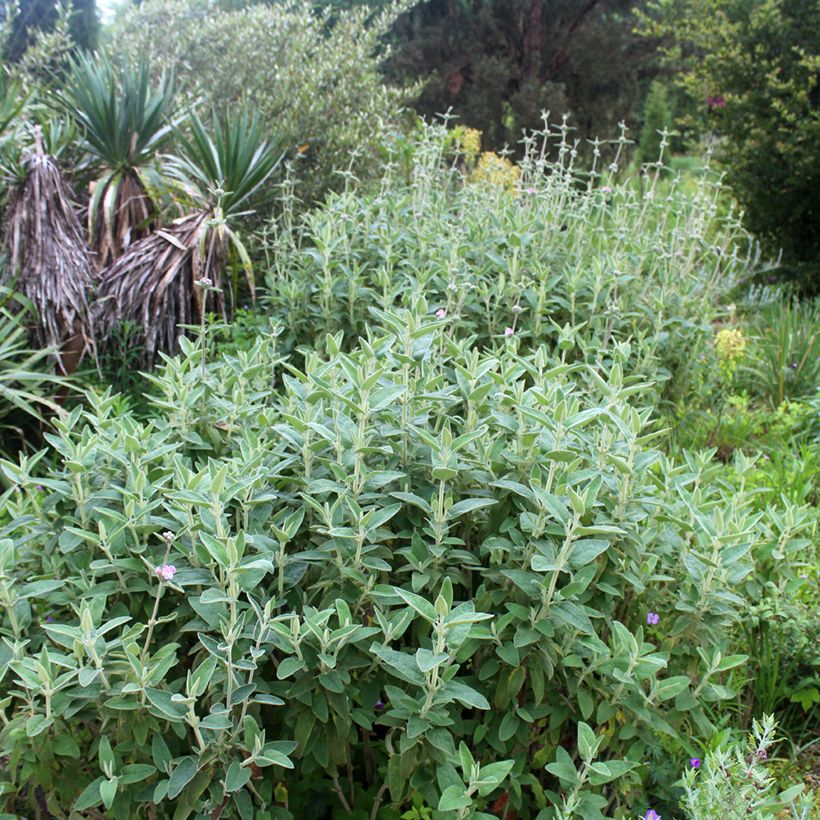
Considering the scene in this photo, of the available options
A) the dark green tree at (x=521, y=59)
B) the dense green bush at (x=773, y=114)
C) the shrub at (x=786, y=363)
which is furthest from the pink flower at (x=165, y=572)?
the dark green tree at (x=521, y=59)

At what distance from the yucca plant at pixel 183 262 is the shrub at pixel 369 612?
9.35ft

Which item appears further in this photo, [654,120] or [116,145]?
[654,120]

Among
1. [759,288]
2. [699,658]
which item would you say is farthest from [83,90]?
[759,288]

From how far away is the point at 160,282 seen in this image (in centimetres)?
504

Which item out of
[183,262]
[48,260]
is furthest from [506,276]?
[48,260]

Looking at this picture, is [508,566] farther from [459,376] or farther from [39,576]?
[39,576]

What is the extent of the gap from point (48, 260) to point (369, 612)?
11.8 ft

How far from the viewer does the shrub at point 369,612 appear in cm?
170

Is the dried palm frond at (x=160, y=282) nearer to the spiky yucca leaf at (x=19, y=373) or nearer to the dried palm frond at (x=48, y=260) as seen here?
the dried palm frond at (x=48, y=260)

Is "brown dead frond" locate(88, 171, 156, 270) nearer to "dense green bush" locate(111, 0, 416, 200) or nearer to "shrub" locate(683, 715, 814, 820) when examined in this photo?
"dense green bush" locate(111, 0, 416, 200)

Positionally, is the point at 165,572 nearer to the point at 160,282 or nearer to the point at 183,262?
the point at 160,282

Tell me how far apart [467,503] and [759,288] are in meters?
6.72

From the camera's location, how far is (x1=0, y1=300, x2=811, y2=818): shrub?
1.70 metres

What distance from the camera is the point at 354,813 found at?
79.6 inches
